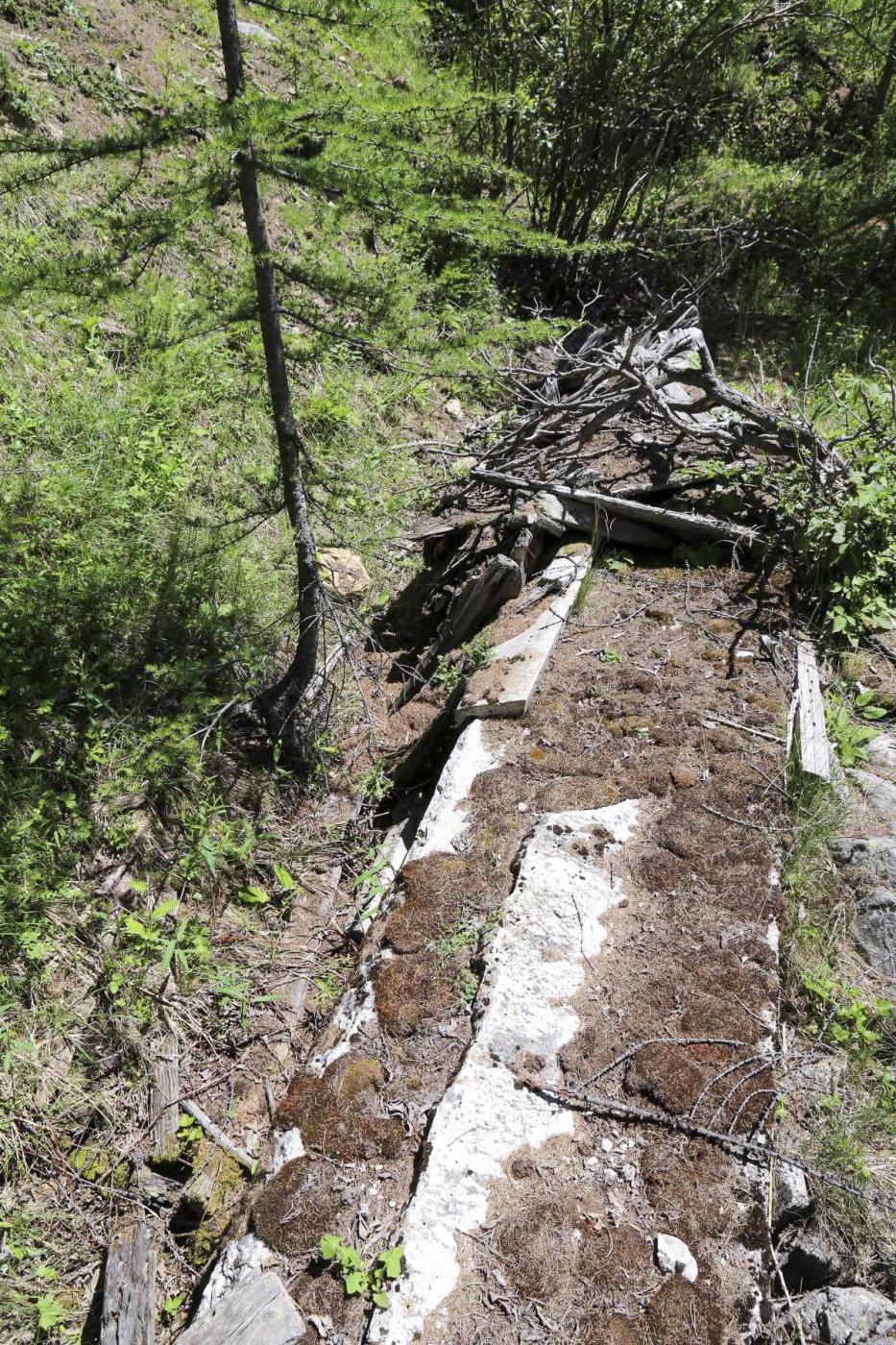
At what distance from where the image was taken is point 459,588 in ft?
17.6

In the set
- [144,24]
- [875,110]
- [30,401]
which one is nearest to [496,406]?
[30,401]

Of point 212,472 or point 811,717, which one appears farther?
point 212,472

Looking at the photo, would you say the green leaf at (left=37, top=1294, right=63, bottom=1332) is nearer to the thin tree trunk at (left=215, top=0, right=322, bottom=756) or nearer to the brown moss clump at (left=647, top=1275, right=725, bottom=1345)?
the brown moss clump at (left=647, top=1275, right=725, bottom=1345)

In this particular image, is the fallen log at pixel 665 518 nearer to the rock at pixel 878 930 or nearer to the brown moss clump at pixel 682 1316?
the rock at pixel 878 930

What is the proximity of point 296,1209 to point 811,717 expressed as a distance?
119 inches

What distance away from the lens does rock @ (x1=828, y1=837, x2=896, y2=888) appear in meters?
3.34

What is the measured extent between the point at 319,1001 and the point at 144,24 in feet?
31.6

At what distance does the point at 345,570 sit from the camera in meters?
5.90

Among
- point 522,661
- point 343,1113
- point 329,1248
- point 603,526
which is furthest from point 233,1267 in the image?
point 603,526

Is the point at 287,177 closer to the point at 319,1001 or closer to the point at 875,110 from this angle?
the point at 319,1001

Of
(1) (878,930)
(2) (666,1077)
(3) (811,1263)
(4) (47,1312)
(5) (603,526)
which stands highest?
(5) (603,526)

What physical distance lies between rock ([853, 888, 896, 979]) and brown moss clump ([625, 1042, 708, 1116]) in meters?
1.07

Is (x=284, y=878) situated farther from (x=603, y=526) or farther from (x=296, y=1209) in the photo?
(x=603, y=526)

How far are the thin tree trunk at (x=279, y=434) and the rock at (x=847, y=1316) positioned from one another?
3.30 meters
